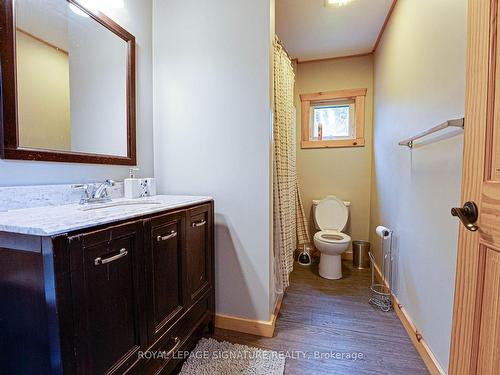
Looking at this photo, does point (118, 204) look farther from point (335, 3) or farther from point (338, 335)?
point (335, 3)

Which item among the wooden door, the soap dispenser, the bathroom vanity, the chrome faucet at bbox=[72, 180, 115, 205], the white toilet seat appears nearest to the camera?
the wooden door

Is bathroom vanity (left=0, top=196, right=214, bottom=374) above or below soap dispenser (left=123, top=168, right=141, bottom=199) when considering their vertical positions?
below

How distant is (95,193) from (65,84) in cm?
58

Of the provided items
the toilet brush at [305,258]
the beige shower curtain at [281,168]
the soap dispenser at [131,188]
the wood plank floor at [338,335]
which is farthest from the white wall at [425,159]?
the soap dispenser at [131,188]

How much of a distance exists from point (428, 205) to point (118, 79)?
81.5 inches

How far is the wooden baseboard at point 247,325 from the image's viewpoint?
5.46ft

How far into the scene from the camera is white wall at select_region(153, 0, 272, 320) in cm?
161

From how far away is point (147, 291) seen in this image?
1055 mm

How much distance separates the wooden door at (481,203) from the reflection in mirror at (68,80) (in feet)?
5.52

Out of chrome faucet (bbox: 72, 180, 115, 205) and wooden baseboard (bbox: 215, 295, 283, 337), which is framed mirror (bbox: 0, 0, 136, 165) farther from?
wooden baseboard (bbox: 215, 295, 283, 337)

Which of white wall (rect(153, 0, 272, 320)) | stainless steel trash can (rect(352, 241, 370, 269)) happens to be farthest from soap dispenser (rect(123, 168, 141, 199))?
stainless steel trash can (rect(352, 241, 370, 269))

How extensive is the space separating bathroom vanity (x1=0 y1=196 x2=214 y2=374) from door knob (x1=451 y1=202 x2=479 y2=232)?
3.66 feet

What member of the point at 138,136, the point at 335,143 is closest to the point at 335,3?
the point at 335,143

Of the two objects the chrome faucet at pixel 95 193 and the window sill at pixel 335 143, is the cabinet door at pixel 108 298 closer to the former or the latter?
the chrome faucet at pixel 95 193
